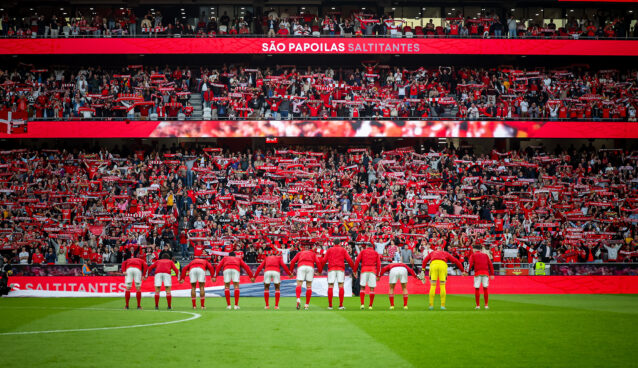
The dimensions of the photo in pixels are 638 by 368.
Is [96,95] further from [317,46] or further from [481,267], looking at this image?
[481,267]

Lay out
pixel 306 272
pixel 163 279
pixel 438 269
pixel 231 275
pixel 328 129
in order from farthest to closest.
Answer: pixel 328 129 → pixel 231 275 → pixel 306 272 → pixel 438 269 → pixel 163 279

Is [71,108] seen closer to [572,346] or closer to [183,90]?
[183,90]

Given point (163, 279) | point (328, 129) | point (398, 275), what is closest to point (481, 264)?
point (398, 275)

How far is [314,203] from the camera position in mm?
38188

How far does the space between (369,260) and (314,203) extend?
15682 mm

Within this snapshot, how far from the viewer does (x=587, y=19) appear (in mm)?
46906

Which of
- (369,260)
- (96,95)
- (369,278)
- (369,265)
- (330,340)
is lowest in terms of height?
(330,340)

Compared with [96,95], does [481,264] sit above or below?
below

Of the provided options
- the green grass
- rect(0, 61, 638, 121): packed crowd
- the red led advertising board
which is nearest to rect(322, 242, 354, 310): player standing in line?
the green grass

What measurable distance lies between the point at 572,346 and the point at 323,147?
3020 centimetres

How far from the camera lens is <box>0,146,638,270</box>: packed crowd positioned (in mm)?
34844

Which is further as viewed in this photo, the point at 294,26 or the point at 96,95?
the point at 294,26

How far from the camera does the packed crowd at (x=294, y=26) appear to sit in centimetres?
4431

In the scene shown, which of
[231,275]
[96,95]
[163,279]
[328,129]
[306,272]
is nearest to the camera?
[163,279]
